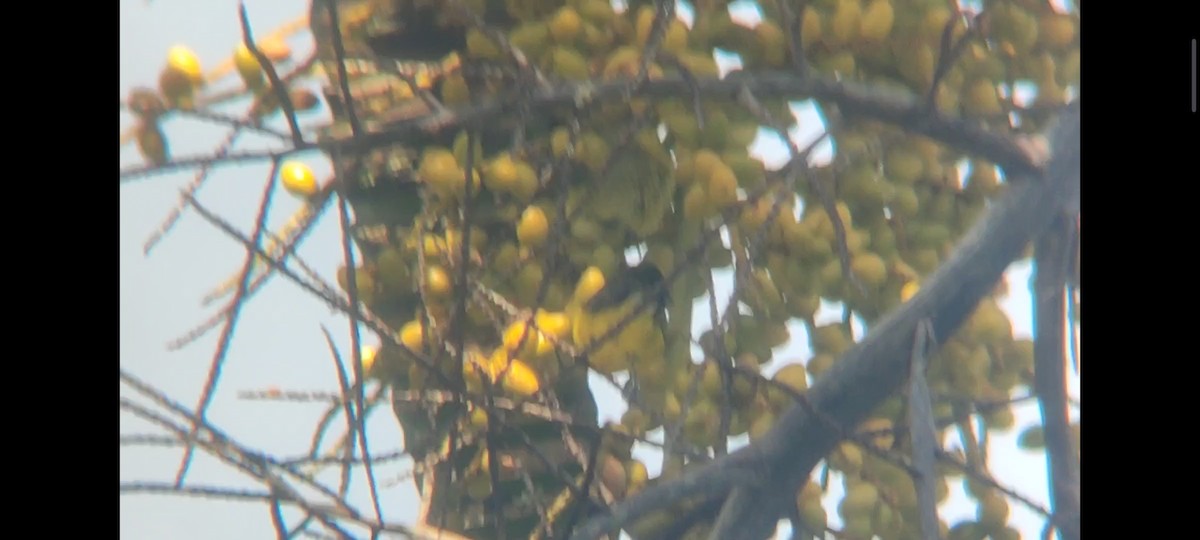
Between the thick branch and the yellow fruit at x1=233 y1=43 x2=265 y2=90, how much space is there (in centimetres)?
23

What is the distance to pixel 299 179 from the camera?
0.53 m

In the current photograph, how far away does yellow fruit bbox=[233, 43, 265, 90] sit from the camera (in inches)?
19.9

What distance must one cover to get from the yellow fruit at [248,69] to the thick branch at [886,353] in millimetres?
227

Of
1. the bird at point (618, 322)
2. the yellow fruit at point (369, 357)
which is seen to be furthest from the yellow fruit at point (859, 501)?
the yellow fruit at point (369, 357)

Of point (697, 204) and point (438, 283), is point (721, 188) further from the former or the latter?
point (438, 283)

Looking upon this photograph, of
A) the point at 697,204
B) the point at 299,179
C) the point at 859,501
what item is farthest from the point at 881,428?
the point at 299,179

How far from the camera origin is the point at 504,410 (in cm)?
49

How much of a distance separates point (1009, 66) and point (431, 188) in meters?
Result: 0.29


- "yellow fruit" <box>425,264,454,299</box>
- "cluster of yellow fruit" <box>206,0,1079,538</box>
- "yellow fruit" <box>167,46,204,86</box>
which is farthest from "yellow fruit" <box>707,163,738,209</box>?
"yellow fruit" <box>167,46,204,86</box>

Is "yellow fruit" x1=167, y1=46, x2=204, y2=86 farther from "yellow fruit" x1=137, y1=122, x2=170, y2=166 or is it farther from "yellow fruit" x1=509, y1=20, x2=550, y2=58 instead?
"yellow fruit" x1=509, y1=20, x2=550, y2=58
